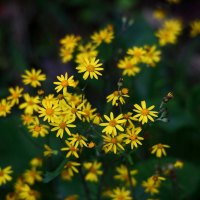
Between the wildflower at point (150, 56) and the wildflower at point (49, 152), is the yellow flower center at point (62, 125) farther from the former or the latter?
the wildflower at point (150, 56)

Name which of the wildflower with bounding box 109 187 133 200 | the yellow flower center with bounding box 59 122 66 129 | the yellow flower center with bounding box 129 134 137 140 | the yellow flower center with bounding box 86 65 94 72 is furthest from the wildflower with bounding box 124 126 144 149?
the wildflower with bounding box 109 187 133 200

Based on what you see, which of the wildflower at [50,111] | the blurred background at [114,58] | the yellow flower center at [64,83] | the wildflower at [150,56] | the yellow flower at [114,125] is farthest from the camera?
the blurred background at [114,58]

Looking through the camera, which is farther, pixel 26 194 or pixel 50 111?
pixel 26 194

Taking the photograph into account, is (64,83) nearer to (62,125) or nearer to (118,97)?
(62,125)

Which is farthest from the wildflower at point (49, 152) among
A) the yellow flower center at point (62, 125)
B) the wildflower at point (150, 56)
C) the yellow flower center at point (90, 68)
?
the wildflower at point (150, 56)

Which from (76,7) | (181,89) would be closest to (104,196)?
(181,89)

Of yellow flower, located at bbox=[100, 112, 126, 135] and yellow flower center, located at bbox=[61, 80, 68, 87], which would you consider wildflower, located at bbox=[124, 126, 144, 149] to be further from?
yellow flower center, located at bbox=[61, 80, 68, 87]

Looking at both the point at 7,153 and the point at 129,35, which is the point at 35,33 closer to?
the point at 129,35

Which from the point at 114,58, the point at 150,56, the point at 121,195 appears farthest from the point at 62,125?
the point at 114,58
